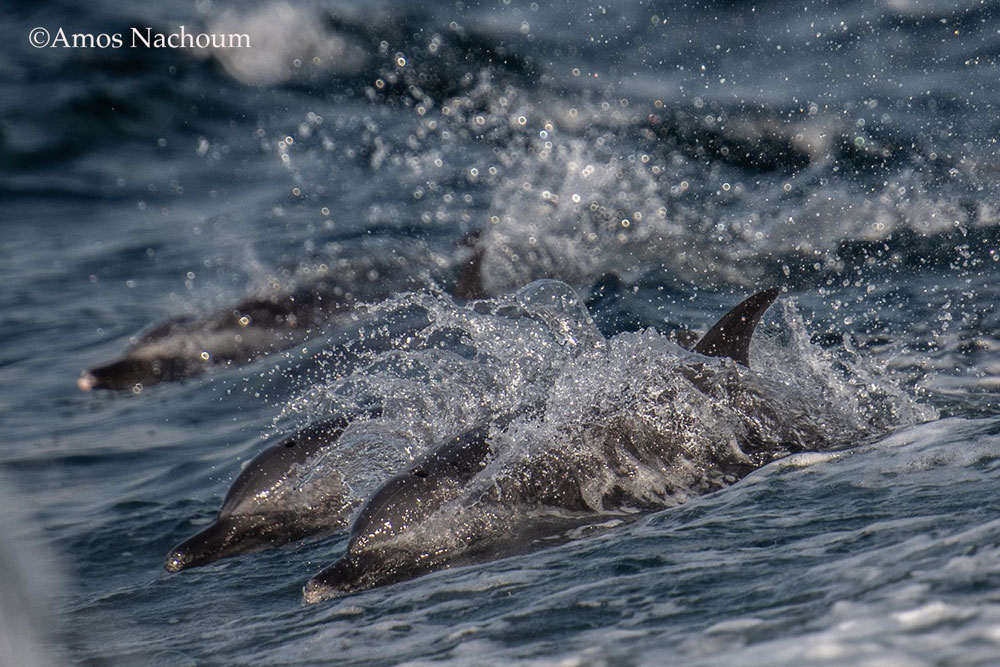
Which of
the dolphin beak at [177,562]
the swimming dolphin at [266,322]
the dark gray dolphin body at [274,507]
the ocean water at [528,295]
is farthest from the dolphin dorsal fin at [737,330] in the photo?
the swimming dolphin at [266,322]

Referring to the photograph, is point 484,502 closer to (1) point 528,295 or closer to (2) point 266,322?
(1) point 528,295

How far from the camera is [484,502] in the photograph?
4.72m

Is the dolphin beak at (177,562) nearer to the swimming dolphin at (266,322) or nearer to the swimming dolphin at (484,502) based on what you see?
the swimming dolphin at (484,502)

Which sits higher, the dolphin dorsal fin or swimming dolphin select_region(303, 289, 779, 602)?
the dolphin dorsal fin

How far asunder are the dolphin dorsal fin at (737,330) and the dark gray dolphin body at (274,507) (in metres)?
1.74

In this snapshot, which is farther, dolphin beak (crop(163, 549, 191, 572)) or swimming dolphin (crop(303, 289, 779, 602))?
dolphin beak (crop(163, 549, 191, 572))

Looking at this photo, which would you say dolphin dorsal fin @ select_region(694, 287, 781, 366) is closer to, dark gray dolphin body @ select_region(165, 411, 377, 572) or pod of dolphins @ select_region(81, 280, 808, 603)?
pod of dolphins @ select_region(81, 280, 808, 603)

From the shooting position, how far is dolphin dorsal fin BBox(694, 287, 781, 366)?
5391 mm

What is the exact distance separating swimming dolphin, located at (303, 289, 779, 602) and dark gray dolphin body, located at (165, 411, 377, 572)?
73 centimetres

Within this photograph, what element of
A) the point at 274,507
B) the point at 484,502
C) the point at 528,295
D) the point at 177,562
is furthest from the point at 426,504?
the point at 528,295

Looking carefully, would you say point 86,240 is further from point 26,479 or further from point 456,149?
point 26,479

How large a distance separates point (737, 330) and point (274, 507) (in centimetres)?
217

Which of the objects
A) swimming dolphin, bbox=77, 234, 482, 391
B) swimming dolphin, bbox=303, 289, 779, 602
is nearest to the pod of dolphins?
swimming dolphin, bbox=303, 289, 779, 602

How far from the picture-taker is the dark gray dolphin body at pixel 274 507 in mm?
5164
